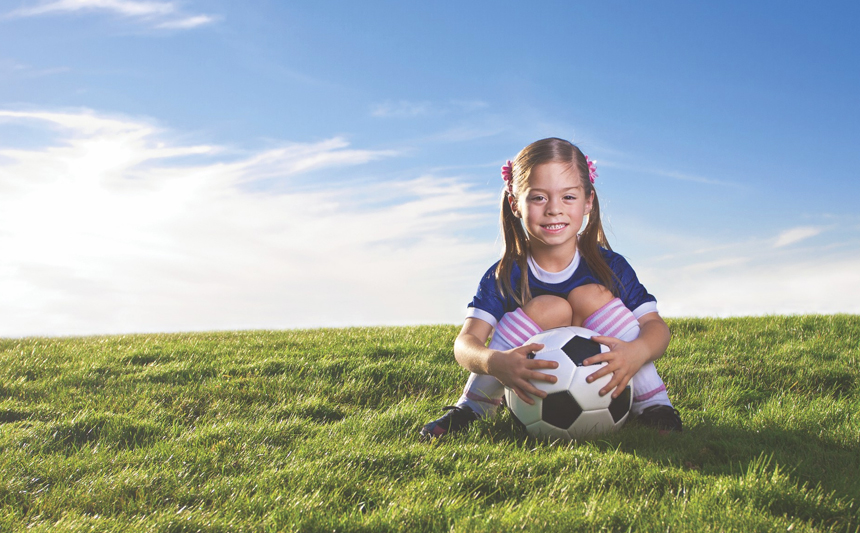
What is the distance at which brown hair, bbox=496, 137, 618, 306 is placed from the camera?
4504 millimetres

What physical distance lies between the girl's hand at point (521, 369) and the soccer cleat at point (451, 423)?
0.70 metres

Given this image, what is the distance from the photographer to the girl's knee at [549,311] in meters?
4.29

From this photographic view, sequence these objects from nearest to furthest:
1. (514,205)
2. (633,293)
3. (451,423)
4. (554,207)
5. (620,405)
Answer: (620,405) → (554,207) → (451,423) → (633,293) → (514,205)

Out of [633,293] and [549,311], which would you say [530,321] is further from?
[633,293]

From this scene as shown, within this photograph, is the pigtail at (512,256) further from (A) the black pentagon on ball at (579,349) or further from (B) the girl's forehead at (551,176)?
(A) the black pentagon on ball at (579,349)

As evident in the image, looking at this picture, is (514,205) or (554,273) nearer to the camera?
(554,273)

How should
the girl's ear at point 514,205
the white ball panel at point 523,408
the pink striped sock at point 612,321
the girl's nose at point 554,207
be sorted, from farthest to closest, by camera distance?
the girl's ear at point 514,205, the girl's nose at point 554,207, the pink striped sock at point 612,321, the white ball panel at point 523,408

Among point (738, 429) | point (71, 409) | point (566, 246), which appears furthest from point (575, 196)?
point (71, 409)

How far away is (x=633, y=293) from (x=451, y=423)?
1609mm

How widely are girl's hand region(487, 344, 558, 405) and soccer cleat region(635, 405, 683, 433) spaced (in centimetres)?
95

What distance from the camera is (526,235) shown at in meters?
4.78

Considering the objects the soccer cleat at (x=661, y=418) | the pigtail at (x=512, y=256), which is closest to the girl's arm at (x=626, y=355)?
the soccer cleat at (x=661, y=418)

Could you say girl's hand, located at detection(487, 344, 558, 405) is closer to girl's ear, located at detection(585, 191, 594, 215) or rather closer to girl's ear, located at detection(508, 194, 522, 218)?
girl's ear, located at detection(508, 194, 522, 218)

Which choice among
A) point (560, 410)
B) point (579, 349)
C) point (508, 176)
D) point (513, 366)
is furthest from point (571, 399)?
point (508, 176)
